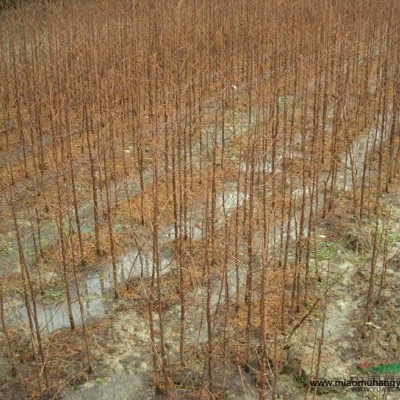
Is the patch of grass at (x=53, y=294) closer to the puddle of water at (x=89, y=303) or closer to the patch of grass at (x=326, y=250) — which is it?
the puddle of water at (x=89, y=303)

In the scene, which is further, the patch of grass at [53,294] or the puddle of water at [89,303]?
the patch of grass at [53,294]

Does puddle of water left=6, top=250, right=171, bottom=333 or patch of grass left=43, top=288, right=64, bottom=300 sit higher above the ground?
patch of grass left=43, top=288, right=64, bottom=300

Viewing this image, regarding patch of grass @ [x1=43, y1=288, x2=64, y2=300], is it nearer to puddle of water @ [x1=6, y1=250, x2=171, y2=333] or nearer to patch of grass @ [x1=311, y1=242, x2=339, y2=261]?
puddle of water @ [x1=6, y1=250, x2=171, y2=333]

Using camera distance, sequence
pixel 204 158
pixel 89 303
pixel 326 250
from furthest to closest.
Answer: pixel 204 158 → pixel 326 250 → pixel 89 303

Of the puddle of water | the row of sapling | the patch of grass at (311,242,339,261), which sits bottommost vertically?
the puddle of water

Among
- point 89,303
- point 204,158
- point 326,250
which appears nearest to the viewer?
point 89,303

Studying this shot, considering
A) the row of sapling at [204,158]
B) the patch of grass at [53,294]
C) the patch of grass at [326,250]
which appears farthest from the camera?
the patch of grass at [326,250]

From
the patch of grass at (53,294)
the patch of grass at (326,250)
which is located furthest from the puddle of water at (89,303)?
the patch of grass at (326,250)

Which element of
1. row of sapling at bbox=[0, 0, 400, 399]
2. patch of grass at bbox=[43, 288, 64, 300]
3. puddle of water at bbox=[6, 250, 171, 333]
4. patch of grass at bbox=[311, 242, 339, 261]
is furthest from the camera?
patch of grass at bbox=[311, 242, 339, 261]

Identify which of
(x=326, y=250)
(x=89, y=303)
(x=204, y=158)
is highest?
(x=204, y=158)

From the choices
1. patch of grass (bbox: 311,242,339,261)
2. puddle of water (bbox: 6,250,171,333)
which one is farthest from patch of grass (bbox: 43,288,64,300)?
patch of grass (bbox: 311,242,339,261)

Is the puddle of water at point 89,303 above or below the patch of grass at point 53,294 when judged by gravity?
below

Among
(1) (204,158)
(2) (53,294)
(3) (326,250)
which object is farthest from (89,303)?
(1) (204,158)

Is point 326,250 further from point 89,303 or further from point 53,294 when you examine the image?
point 53,294
